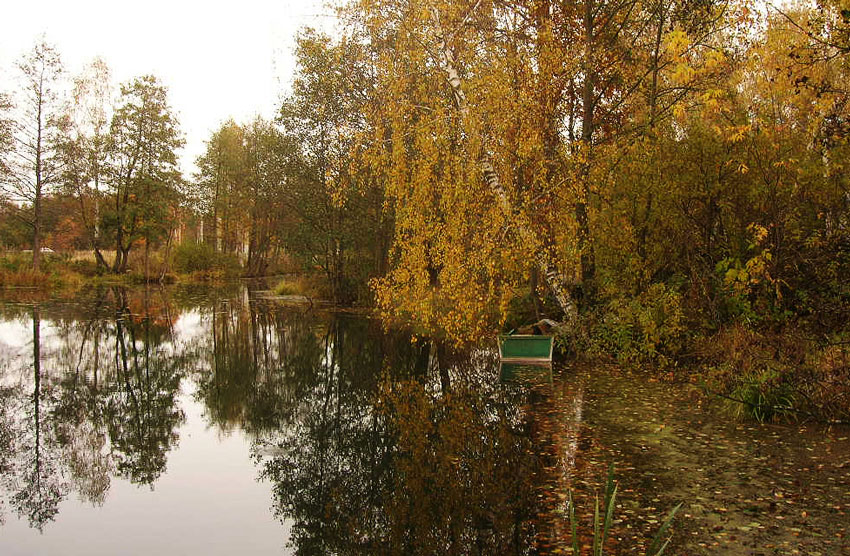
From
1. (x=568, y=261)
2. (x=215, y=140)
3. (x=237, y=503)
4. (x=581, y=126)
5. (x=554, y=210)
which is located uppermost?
(x=215, y=140)

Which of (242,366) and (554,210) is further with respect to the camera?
(242,366)

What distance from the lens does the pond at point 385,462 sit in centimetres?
538

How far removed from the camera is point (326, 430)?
29.1 feet

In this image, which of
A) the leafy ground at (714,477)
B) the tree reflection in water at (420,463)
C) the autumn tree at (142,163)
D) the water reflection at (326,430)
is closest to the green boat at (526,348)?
the water reflection at (326,430)

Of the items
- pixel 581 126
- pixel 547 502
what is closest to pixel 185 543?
pixel 547 502

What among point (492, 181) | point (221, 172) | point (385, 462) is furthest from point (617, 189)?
point (221, 172)

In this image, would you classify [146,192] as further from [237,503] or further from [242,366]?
[237,503]

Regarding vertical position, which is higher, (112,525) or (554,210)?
(554,210)

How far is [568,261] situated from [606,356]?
2.17 m

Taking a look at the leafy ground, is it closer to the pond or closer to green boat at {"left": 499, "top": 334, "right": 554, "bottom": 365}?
the pond

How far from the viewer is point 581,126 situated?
1430 centimetres

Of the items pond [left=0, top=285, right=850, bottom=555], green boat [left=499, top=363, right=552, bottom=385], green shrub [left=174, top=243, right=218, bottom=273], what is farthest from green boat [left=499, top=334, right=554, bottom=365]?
green shrub [left=174, top=243, right=218, bottom=273]

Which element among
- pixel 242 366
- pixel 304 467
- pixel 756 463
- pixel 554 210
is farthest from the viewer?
pixel 242 366

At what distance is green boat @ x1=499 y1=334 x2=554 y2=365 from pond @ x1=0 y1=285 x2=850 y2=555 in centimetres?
42
